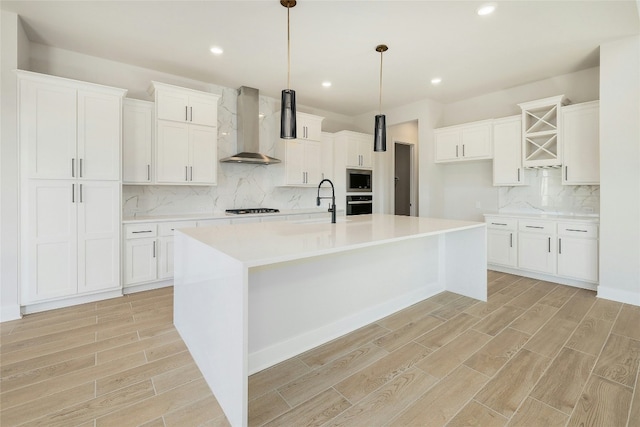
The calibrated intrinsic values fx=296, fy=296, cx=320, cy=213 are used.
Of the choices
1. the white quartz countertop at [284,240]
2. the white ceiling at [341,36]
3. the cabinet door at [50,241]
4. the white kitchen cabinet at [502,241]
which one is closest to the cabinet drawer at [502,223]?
the white kitchen cabinet at [502,241]

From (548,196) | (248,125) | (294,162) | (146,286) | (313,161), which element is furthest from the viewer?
(313,161)

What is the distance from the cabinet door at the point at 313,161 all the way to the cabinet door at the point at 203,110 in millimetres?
1590

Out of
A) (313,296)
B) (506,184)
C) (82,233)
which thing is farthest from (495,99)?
(82,233)

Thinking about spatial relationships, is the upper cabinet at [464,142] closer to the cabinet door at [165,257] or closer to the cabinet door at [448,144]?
the cabinet door at [448,144]

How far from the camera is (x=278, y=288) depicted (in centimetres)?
199

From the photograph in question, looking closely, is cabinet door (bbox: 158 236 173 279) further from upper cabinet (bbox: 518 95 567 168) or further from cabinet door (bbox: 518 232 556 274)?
upper cabinet (bbox: 518 95 567 168)

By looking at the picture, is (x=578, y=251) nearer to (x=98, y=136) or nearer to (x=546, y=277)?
(x=546, y=277)

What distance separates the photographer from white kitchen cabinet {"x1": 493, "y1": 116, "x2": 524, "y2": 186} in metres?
4.21

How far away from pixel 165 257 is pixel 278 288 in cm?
225

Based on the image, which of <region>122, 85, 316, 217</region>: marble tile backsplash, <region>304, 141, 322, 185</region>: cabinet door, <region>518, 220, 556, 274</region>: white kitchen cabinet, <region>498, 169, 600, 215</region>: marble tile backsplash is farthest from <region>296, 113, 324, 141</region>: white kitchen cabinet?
<region>518, 220, 556, 274</region>: white kitchen cabinet

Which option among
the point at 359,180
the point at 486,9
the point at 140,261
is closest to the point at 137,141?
the point at 140,261

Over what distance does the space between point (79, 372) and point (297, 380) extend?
1.42 m

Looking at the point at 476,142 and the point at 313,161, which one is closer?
the point at 476,142

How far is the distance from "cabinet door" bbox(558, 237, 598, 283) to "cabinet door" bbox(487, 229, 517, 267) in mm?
524
